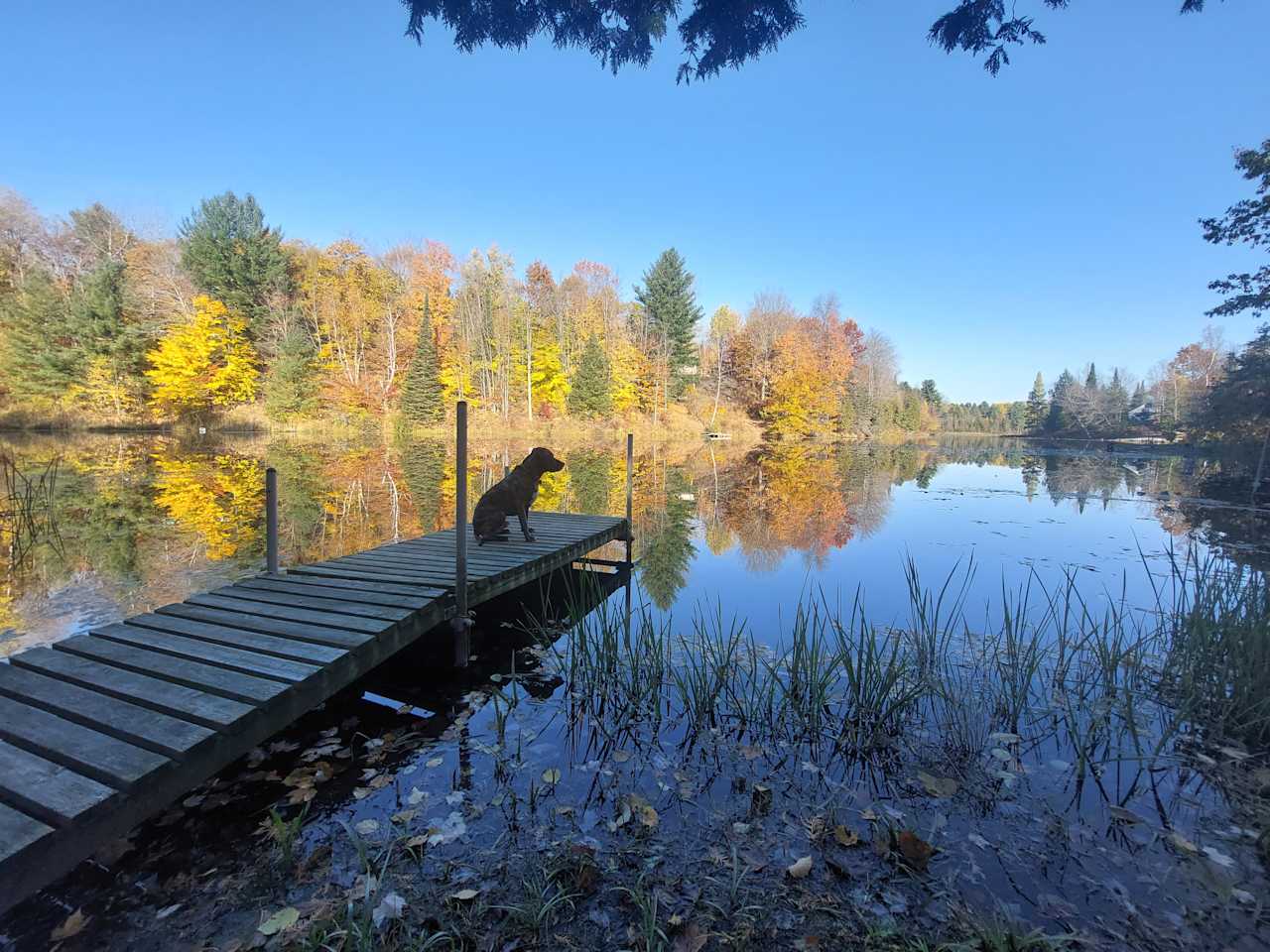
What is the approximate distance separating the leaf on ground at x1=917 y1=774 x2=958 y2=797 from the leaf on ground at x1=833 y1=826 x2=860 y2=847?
65cm

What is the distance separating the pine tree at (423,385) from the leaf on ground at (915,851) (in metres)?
31.5

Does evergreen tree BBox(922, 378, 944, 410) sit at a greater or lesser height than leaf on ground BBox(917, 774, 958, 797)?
greater

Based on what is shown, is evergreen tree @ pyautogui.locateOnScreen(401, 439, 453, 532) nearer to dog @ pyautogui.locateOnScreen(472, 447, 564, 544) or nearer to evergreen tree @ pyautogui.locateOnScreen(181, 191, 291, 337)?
dog @ pyautogui.locateOnScreen(472, 447, 564, 544)

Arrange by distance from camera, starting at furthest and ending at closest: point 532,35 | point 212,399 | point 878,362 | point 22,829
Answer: point 878,362, point 212,399, point 532,35, point 22,829

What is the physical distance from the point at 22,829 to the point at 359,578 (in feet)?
10.3

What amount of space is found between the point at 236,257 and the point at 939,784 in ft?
136

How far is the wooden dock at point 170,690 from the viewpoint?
192cm

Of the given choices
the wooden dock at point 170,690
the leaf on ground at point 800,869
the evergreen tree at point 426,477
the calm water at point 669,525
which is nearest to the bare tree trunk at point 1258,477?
the calm water at point 669,525

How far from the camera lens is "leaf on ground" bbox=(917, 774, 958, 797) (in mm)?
2873

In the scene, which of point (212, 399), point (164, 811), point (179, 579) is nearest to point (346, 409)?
point (212, 399)

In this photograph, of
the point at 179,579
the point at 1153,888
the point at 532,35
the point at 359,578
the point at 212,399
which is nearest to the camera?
the point at 1153,888

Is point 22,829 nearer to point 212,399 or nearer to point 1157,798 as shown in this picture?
point 1157,798

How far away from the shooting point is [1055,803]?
2799 millimetres

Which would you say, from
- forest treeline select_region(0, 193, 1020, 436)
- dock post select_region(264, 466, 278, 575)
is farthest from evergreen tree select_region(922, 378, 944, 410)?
dock post select_region(264, 466, 278, 575)
